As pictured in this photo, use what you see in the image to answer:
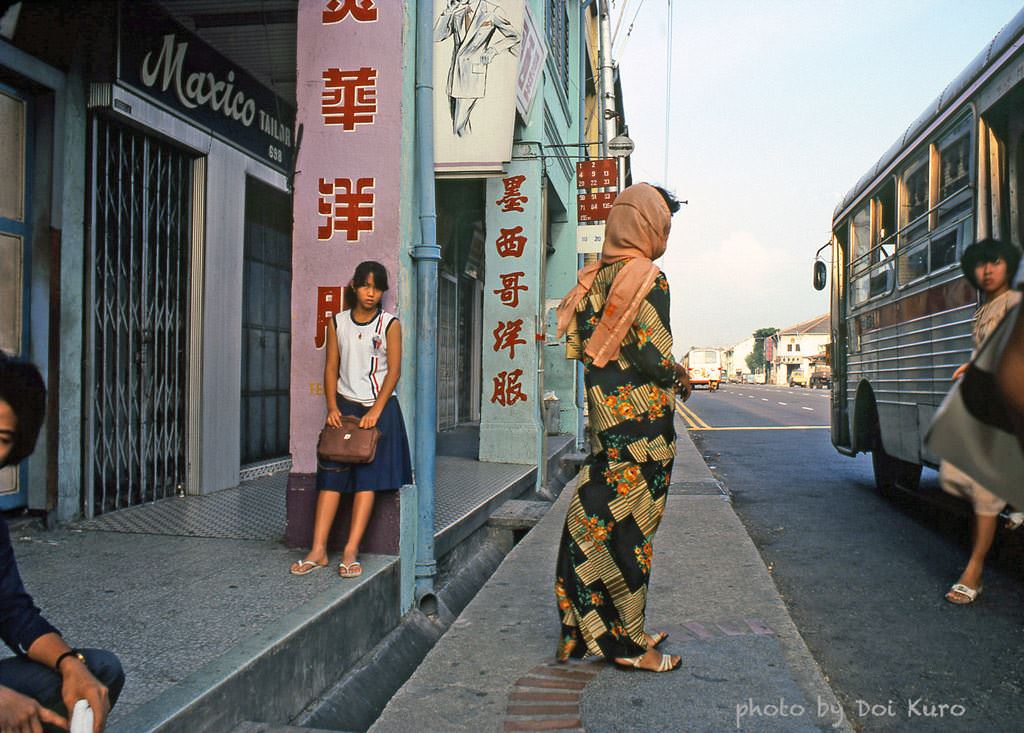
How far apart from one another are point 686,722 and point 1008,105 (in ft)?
12.8

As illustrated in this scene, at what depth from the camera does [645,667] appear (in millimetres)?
3016

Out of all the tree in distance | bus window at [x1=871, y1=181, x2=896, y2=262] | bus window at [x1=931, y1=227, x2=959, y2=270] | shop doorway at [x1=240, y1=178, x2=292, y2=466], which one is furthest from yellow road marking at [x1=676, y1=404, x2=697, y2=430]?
the tree in distance

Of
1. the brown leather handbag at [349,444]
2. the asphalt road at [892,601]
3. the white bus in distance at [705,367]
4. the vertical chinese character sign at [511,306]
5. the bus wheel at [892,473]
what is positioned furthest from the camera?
the white bus in distance at [705,367]

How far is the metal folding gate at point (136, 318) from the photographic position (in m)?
5.05

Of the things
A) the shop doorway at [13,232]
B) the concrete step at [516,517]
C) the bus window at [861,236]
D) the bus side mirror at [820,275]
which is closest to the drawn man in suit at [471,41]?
the shop doorway at [13,232]

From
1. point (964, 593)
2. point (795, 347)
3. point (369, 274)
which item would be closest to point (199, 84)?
point (369, 274)

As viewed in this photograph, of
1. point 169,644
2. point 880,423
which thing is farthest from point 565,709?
point 880,423

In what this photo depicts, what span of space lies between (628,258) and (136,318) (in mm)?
3798

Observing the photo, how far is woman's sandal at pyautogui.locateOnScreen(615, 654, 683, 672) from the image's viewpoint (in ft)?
9.88

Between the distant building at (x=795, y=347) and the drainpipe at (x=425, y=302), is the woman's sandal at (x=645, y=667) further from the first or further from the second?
the distant building at (x=795, y=347)

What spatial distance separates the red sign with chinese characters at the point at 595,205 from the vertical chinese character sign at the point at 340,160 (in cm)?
763

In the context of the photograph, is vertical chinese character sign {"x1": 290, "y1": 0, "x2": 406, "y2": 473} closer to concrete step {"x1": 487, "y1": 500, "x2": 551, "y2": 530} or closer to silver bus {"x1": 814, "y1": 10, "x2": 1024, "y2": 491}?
concrete step {"x1": 487, "y1": 500, "x2": 551, "y2": 530}

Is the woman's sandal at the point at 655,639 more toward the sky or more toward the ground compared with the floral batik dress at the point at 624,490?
more toward the ground

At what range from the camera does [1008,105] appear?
14.7 ft
